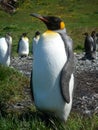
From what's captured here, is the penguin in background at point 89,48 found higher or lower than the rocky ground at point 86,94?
lower

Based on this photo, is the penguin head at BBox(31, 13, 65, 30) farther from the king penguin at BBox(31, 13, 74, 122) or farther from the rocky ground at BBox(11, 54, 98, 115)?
the rocky ground at BBox(11, 54, 98, 115)

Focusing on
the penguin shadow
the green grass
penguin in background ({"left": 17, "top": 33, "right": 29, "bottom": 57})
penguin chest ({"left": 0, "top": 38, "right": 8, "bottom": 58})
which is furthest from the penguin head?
penguin in background ({"left": 17, "top": 33, "right": 29, "bottom": 57})

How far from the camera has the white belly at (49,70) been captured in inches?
242

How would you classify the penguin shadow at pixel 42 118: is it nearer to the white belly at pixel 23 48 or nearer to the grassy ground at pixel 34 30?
the grassy ground at pixel 34 30

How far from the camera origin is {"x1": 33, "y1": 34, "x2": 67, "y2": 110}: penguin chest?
242 inches

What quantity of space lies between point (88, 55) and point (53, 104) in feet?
41.2

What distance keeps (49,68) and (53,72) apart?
69mm

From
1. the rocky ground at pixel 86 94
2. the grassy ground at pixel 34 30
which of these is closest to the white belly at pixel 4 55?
the grassy ground at pixel 34 30

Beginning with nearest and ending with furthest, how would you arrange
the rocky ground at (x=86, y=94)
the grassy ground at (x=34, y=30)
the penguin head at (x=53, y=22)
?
the grassy ground at (x=34, y=30) < the penguin head at (x=53, y=22) < the rocky ground at (x=86, y=94)

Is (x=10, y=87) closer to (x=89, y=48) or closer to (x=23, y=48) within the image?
(x=89, y=48)

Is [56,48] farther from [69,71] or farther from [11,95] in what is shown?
[11,95]

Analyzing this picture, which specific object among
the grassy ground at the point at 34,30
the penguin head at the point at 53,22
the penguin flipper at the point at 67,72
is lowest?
the grassy ground at the point at 34,30

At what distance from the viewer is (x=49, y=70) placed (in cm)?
616

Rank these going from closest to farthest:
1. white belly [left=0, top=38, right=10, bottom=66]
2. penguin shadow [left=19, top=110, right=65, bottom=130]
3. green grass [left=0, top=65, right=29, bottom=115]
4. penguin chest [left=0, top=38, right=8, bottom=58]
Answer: penguin shadow [left=19, top=110, right=65, bottom=130], green grass [left=0, top=65, right=29, bottom=115], white belly [left=0, top=38, right=10, bottom=66], penguin chest [left=0, top=38, right=8, bottom=58]
